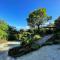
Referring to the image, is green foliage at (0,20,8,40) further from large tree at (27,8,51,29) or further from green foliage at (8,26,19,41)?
large tree at (27,8,51,29)

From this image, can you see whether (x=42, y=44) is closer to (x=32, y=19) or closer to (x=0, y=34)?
(x=0, y=34)

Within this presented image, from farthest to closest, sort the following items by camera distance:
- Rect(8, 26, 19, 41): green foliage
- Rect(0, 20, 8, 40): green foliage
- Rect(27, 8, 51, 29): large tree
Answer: Rect(27, 8, 51, 29): large tree → Rect(8, 26, 19, 41): green foliage → Rect(0, 20, 8, 40): green foliage

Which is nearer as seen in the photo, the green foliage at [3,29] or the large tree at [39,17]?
the green foliage at [3,29]

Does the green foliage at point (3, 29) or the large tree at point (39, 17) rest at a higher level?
the large tree at point (39, 17)

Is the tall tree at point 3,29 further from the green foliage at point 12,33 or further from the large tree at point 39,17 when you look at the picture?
the large tree at point 39,17

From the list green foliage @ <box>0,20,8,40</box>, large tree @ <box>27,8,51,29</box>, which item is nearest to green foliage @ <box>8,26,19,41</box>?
green foliage @ <box>0,20,8,40</box>

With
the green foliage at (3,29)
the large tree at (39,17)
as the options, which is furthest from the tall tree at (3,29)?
the large tree at (39,17)

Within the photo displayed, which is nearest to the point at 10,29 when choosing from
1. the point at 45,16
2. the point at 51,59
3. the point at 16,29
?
the point at 16,29

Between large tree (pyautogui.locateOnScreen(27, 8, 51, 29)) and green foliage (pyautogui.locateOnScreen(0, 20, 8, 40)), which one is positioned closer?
green foliage (pyautogui.locateOnScreen(0, 20, 8, 40))

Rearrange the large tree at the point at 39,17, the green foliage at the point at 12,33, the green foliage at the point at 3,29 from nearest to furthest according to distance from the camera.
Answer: the green foliage at the point at 3,29 < the green foliage at the point at 12,33 < the large tree at the point at 39,17

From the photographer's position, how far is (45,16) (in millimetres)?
40750

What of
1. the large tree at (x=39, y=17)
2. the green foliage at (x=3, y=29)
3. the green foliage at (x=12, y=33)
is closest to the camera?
the green foliage at (x=3, y=29)

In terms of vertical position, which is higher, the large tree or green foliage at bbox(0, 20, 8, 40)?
the large tree

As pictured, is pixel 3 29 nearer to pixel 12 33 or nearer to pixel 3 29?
pixel 3 29
